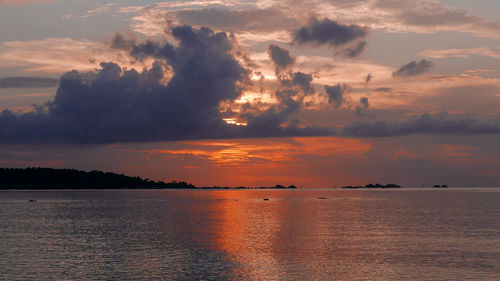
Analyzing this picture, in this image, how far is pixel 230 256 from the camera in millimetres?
64062

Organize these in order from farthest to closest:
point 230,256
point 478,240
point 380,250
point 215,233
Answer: point 215,233 < point 478,240 < point 380,250 < point 230,256

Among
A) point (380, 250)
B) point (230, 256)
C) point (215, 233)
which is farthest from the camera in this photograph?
point (215, 233)

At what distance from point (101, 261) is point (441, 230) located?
6699 cm

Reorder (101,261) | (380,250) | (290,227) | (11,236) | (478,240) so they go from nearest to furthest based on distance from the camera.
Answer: (101,261), (380,250), (478,240), (11,236), (290,227)

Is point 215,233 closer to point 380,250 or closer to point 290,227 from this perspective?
point 290,227

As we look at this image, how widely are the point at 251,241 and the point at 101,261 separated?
27200 mm

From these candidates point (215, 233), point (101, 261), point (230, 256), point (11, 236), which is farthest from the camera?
point (215, 233)

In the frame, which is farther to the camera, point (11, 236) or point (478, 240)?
point (11, 236)

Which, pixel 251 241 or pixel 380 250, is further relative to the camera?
pixel 251 241

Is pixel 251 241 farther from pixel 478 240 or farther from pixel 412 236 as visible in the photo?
pixel 478 240

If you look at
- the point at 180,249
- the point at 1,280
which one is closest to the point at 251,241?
the point at 180,249

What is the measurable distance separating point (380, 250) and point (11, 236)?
62.4m

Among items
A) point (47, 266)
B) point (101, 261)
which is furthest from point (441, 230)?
point (47, 266)

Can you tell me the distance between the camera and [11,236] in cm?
8600
